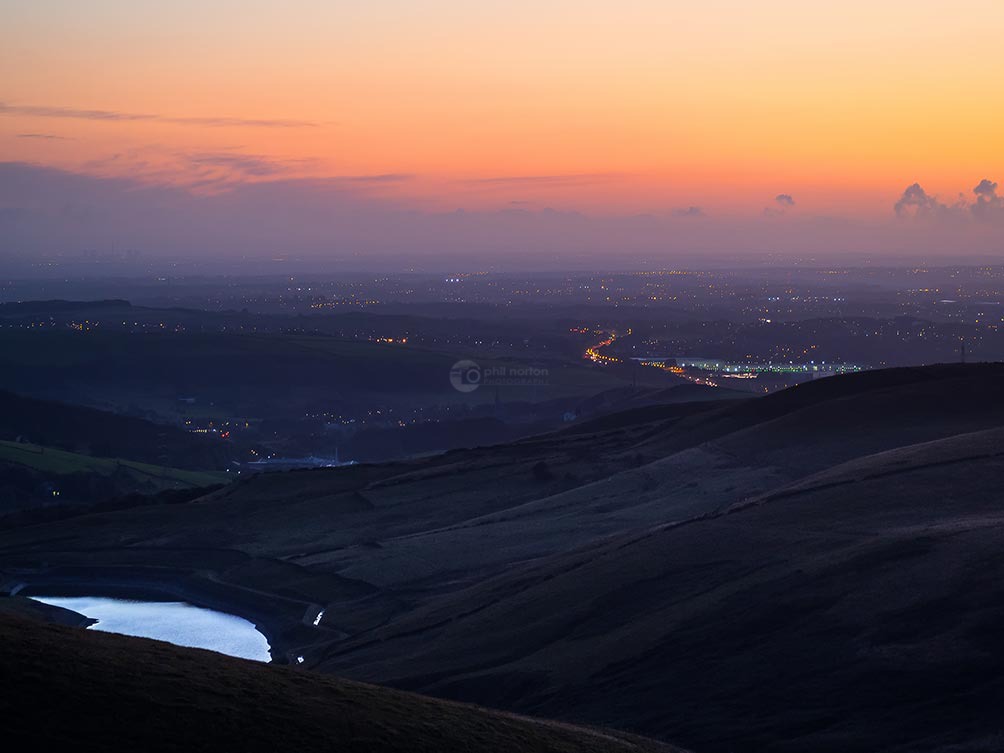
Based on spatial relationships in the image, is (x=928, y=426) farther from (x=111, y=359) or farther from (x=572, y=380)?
(x=111, y=359)

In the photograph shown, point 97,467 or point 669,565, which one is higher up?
point 669,565

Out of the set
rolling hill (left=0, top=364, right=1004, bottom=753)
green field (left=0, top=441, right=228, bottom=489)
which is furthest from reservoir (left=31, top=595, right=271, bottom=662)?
green field (left=0, top=441, right=228, bottom=489)

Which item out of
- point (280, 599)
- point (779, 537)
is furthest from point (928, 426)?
point (280, 599)

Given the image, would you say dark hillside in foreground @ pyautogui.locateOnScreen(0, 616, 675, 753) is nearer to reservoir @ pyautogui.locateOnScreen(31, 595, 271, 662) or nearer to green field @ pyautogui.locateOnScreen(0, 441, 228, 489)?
reservoir @ pyautogui.locateOnScreen(31, 595, 271, 662)

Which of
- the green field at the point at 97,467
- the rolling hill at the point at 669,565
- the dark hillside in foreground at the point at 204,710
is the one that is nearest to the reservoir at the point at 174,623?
the rolling hill at the point at 669,565

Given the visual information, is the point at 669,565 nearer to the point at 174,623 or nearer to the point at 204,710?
the point at 174,623

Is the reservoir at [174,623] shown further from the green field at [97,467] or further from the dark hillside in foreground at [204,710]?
the green field at [97,467]

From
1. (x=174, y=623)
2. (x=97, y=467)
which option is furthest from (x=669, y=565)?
(x=97, y=467)
